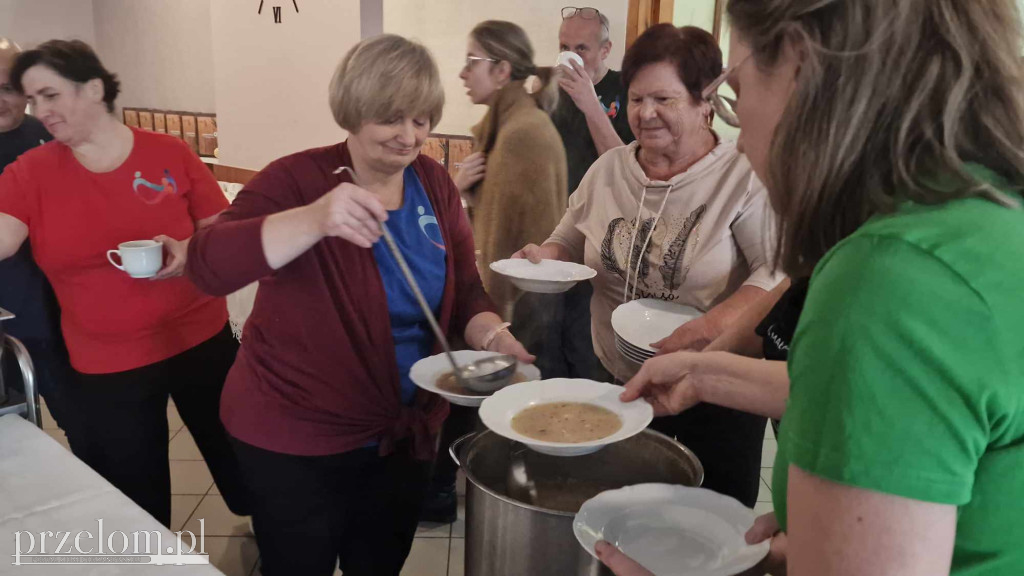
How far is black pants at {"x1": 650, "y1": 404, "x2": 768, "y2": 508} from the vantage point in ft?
4.88

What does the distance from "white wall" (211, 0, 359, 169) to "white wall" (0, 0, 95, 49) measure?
1654mm

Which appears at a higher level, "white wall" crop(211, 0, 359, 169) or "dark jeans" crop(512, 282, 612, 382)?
"white wall" crop(211, 0, 359, 169)

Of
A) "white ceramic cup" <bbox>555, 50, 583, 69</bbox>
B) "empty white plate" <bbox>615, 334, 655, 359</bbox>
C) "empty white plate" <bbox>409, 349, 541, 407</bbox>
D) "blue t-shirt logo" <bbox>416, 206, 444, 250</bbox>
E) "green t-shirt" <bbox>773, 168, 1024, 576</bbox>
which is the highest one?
"white ceramic cup" <bbox>555, 50, 583, 69</bbox>

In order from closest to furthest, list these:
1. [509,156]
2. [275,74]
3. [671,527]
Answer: [671,527]
[509,156]
[275,74]

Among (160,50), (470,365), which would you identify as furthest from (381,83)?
(160,50)

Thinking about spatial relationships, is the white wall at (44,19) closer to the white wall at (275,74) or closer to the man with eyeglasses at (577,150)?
the white wall at (275,74)

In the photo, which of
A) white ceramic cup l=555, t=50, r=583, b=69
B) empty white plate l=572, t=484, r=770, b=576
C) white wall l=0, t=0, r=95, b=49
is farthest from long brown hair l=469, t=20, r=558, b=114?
white wall l=0, t=0, r=95, b=49

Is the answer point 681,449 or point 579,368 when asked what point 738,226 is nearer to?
point 681,449

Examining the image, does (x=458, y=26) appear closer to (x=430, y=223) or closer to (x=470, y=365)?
(x=430, y=223)

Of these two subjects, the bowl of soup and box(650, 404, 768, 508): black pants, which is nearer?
the bowl of soup

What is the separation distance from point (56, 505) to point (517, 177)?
4.48 feet

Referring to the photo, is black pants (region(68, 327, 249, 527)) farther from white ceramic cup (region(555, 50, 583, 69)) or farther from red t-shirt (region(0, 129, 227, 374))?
white ceramic cup (region(555, 50, 583, 69))

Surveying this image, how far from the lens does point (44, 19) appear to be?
570 cm

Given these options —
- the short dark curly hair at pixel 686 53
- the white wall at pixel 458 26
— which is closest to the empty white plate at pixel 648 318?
the short dark curly hair at pixel 686 53
